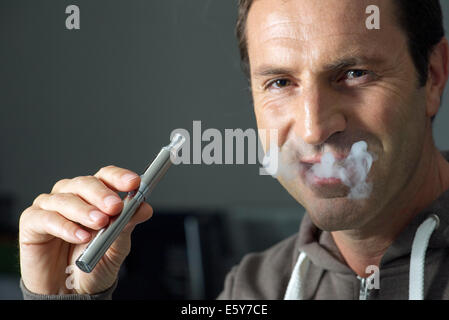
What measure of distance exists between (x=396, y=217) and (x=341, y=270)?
0.40 feet

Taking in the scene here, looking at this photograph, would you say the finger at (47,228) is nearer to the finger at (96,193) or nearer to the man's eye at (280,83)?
the finger at (96,193)

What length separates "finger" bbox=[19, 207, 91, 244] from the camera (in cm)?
67

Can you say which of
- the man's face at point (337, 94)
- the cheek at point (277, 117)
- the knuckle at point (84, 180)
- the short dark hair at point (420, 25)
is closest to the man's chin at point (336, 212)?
the man's face at point (337, 94)

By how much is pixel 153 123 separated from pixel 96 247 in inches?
25.6

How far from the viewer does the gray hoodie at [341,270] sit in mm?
772

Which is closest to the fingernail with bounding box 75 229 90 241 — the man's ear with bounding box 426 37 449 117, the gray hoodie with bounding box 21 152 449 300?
the gray hoodie with bounding box 21 152 449 300

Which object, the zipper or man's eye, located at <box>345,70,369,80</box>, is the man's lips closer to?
man's eye, located at <box>345,70,369,80</box>

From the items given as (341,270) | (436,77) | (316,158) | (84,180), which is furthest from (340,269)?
(84,180)

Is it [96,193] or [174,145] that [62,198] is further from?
[174,145]

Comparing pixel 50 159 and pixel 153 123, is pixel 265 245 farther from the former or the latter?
pixel 50 159

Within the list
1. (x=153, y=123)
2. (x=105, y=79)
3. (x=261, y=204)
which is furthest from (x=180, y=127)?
(x=261, y=204)

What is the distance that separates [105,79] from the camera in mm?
1188

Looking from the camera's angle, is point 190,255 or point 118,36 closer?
point 118,36

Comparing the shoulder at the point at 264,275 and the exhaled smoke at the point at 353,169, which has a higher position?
the exhaled smoke at the point at 353,169
